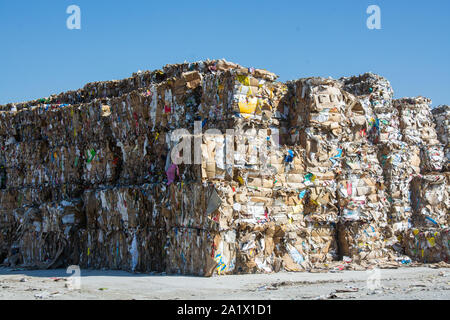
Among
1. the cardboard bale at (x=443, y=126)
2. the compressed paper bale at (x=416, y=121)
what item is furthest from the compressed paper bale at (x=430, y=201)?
the cardboard bale at (x=443, y=126)

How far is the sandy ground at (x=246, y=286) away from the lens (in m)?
8.63

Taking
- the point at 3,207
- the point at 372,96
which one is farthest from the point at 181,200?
the point at 3,207

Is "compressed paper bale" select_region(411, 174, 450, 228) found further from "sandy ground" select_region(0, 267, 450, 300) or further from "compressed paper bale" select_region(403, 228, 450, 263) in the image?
"sandy ground" select_region(0, 267, 450, 300)

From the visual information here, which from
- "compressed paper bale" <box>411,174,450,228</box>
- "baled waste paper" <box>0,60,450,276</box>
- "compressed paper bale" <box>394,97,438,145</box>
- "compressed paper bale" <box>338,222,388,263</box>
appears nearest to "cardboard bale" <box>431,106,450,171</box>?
"baled waste paper" <box>0,60,450,276</box>

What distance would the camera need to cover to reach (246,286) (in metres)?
9.89

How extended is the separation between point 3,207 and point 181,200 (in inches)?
327

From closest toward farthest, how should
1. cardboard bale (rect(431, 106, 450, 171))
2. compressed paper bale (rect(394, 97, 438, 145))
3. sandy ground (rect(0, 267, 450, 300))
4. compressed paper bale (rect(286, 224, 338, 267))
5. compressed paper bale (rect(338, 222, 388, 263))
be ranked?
sandy ground (rect(0, 267, 450, 300)) → compressed paper bale (rect(286, 224, 338, 267)) → compressed paper bale (rect(338, 222, 388, 263)) → compressed paper bale (rect(394, 97, 438, 145)) → cardboard bale (rect(431, 106, 450, 171))

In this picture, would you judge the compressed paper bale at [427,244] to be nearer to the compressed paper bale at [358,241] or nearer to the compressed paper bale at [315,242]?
the compressed paper bale at [358,241]

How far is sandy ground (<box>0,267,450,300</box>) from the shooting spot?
8633 mm

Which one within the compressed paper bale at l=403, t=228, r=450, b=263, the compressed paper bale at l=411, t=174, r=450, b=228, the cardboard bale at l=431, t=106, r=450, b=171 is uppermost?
the cardboard bale at l=431, t=106, r=450, b=171

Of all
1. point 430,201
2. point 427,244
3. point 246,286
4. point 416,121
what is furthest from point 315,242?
point 416,121

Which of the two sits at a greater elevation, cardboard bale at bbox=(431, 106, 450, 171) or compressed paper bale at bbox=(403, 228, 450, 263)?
cardboard bale at bbox=(431, 106, 450, 171)

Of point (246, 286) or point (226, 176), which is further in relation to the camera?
point (226, 176)

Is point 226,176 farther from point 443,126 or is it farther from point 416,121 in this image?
point 443,126
